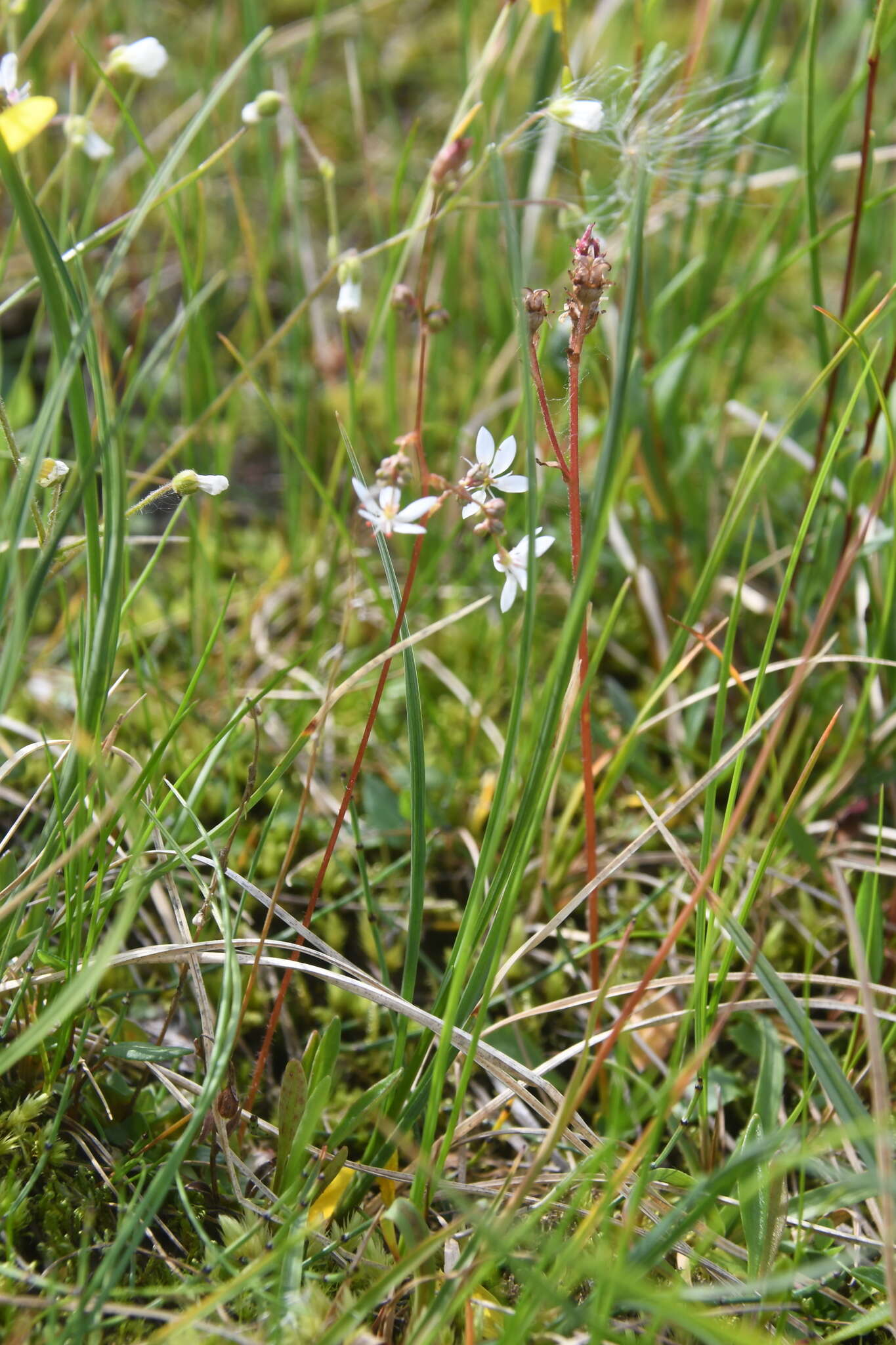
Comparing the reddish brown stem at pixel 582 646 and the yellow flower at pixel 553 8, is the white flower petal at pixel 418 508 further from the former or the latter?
the yellow flower at pixel 553 8

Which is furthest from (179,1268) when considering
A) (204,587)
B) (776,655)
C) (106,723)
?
(776,655)

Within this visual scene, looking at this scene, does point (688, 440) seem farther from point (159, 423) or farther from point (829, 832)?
point (159, 423)

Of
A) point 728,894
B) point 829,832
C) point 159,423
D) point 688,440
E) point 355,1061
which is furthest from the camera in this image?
point 159,423

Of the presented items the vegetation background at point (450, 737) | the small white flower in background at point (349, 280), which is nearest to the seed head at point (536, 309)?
the vegetation background at point (450, 737)

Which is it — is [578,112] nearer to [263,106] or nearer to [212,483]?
[263,106]

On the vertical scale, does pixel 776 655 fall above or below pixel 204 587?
below

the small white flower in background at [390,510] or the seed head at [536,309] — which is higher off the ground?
the seed head at [536,309]
